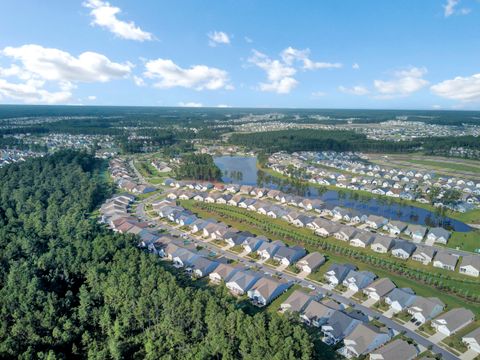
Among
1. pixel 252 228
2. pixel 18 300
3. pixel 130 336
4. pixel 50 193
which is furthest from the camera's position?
pixel 50 193

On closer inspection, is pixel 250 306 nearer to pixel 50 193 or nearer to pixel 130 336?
pixel 130 336

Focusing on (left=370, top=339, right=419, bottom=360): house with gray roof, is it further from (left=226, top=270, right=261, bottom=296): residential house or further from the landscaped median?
(left=226, top=270, right=261, bottom=296): residential house

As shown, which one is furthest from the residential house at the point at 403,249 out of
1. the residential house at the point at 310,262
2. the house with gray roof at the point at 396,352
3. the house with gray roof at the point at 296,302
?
the house with gray roof at the point at 396,352

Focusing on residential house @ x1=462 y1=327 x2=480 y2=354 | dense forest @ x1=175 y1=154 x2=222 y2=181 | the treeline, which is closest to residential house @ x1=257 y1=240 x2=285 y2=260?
residential house @ x1=462 y1=327 x2=480 y2=354

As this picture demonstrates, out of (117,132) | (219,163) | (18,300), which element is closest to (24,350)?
(18,300)

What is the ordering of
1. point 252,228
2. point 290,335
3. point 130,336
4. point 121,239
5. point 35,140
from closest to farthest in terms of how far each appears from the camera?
point 290,335, point 130,336, point 121,239, point 252,228, point 35,140

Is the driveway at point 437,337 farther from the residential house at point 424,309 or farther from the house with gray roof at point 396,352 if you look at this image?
the house with gray roof at point 396,352

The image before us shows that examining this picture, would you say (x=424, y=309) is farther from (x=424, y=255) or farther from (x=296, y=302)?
(x=424, y=255)
